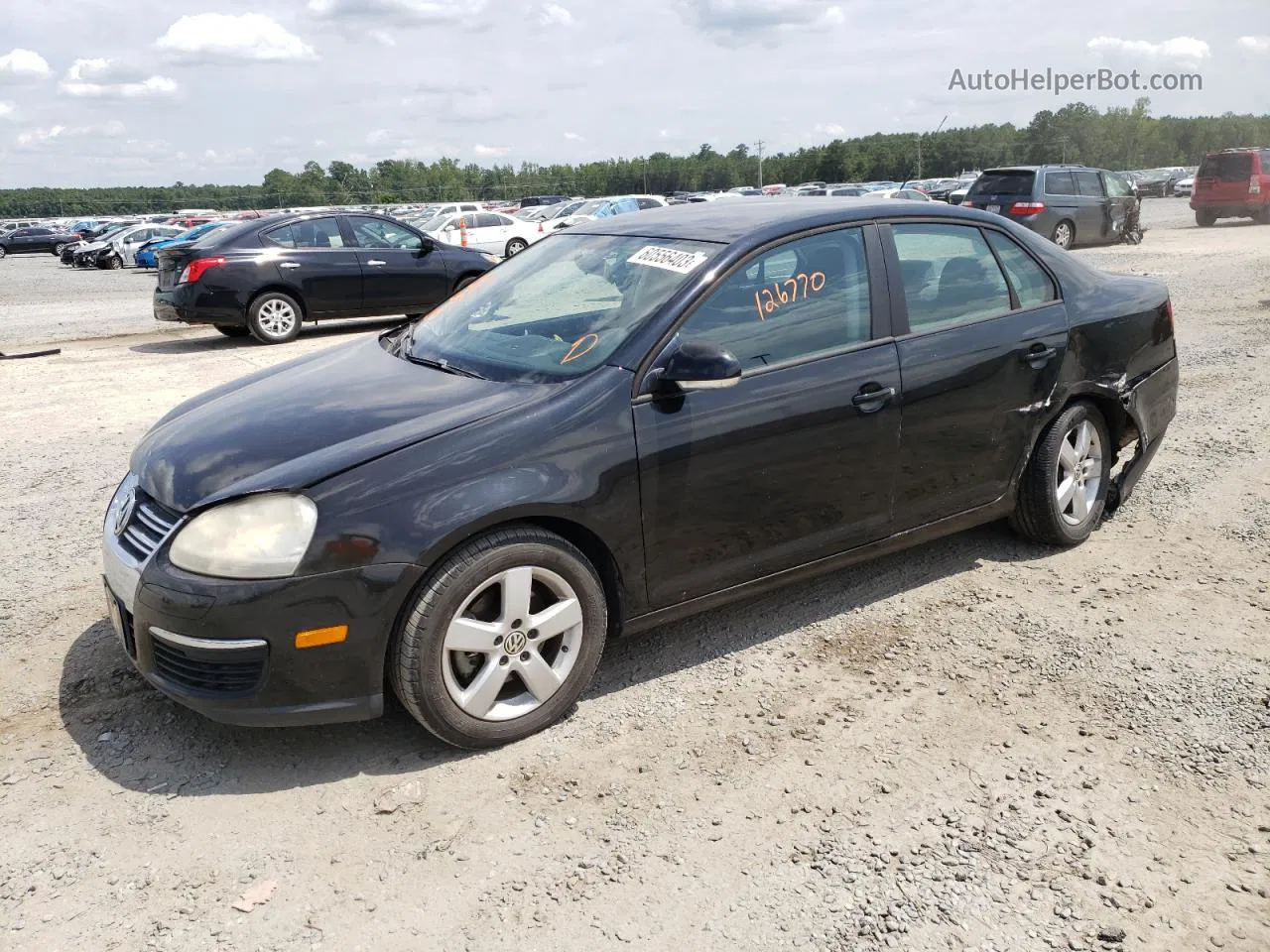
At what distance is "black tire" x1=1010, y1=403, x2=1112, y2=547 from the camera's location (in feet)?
15.2

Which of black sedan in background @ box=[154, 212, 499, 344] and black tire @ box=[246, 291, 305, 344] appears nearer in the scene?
black sedan in background @ box=[154, 212, 499, 344]

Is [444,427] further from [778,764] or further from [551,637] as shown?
[778,764]

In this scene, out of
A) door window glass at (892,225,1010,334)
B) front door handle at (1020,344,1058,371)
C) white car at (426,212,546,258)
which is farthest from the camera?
white car at (426,212,546,258)

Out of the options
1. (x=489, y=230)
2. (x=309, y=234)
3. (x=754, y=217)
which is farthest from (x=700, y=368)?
(x=489, y=230)

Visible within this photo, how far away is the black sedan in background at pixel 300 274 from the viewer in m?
11.9

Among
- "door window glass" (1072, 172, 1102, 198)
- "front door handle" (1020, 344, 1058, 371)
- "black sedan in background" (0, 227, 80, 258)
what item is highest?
"black sedan in background" (0, 227, 80, 258)

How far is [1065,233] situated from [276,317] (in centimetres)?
1545

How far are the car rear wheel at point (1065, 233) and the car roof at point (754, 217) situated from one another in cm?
1736

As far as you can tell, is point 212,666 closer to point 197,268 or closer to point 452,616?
point 452,616

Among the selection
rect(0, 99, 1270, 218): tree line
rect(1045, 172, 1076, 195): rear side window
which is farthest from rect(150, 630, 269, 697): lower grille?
rect(0, 99, 1270, 218): tree line

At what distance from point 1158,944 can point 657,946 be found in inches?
46.9

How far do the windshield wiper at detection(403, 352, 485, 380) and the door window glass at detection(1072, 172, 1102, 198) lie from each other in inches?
782

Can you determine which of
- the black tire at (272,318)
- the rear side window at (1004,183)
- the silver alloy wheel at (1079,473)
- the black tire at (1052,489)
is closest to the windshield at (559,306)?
the black tire at (1052,489)

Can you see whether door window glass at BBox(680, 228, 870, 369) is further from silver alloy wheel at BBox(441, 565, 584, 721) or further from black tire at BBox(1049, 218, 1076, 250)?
black tire at BBox(1049, 218, 1076, 250)
